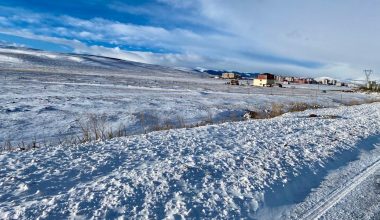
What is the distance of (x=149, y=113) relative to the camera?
764 inches

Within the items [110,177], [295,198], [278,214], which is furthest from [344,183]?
[110,177]

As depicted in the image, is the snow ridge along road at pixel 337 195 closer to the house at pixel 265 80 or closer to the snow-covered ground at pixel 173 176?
the snow-covered ground at pixel 173 176

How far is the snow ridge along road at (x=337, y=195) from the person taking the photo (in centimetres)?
588

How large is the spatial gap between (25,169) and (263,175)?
14.7ft

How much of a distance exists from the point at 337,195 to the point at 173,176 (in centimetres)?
301

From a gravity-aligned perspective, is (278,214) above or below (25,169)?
below

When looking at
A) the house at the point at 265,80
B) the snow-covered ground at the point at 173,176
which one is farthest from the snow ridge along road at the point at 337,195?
the house at the point at 265,80

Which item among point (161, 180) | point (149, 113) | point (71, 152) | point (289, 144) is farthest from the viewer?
point (149, 113)

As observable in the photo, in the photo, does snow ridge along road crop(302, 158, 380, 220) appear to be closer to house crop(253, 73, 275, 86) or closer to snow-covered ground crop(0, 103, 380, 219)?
snow-covered ground crop(0, 103, 380, 219)

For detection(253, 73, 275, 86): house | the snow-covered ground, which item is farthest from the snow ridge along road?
detection(253, 73, 275, 86): house

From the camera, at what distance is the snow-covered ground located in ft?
17.9

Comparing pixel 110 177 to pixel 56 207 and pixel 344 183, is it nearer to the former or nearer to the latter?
pixel 56 207

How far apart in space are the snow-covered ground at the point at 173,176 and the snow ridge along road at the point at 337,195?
1.7 inches

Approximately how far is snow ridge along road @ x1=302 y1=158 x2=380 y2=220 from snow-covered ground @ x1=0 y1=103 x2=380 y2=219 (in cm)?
4
